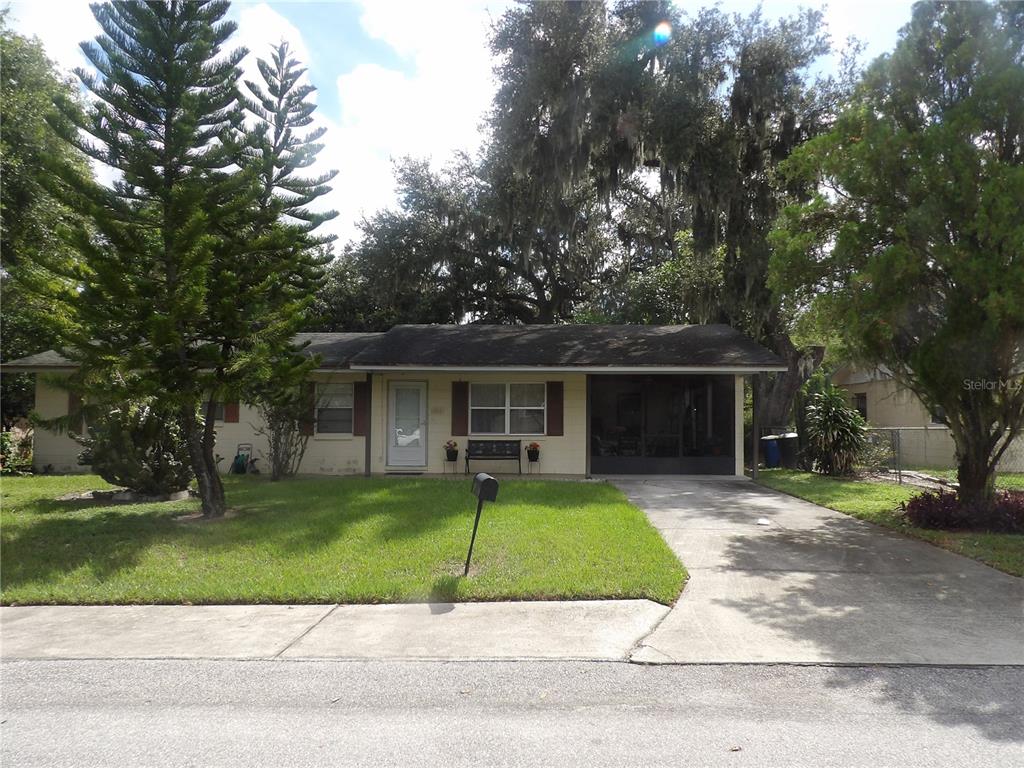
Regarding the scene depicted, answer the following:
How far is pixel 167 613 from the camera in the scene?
634cm

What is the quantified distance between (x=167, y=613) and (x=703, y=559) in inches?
216

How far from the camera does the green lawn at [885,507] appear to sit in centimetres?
816

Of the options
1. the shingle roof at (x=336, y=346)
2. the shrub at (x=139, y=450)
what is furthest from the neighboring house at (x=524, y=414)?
the shrub at (x=139, y=450)

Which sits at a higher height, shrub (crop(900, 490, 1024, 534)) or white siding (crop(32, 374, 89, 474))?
white siding (crop(32, 374, 89, 474))

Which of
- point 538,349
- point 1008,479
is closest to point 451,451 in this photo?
point 538,349

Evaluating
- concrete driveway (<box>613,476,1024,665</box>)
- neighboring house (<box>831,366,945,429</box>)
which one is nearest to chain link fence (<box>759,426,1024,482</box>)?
neighboring house (<box>831,366,945,429</box>)

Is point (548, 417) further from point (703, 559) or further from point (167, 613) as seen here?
point (167, 613)

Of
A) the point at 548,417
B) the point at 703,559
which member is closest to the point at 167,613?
the point at 703,559

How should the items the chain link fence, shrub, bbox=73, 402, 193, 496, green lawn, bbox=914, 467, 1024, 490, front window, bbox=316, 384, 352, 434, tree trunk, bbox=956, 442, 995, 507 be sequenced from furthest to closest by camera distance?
the chain link fence → front window, bbox=316, 384, 352, 434 → green lawn, bbox=914, 467, 1024, 490 → shrub, bbox=73, 402, 193, 496 → tree trunk, bbox=956, 442, 995, 507

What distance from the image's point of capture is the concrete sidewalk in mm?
5285

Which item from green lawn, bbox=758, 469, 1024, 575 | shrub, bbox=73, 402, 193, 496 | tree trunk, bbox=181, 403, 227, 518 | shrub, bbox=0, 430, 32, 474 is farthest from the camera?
shrub, bbox=0, 430, 32, 474

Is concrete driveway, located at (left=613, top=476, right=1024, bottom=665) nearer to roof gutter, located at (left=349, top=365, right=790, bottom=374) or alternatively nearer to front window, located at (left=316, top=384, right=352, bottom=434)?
roof gutter, located at (left=349, top=365, right=790, bottom=374)

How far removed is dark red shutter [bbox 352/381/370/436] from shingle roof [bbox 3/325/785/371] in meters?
0.75

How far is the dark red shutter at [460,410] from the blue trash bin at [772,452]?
352 inches
